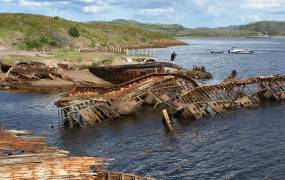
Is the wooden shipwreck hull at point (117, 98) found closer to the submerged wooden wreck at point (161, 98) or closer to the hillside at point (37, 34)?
the submerged wooden wreck at point (161, 98)

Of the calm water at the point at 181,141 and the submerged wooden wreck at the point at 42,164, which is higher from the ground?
Result: the submerged wooden wreck at the point at 42,164

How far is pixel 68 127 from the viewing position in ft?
165

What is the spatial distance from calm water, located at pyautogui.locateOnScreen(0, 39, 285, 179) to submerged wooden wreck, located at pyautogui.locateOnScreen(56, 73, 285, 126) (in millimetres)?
1648

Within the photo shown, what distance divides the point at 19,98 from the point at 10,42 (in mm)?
80300

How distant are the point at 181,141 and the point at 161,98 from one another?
708 inches

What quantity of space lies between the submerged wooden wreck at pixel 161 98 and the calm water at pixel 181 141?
1648 millimetres

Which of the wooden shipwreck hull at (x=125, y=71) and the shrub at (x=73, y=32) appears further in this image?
the shrub at (x=73, y=32)

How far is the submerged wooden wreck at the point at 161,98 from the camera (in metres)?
52.3

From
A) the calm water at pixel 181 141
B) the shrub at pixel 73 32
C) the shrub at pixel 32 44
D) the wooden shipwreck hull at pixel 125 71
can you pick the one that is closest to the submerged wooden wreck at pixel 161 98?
the calm water at pixel 181 141

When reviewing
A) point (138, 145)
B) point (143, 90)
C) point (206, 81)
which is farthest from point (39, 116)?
point (206, 81)

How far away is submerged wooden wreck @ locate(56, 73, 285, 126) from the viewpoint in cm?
5228

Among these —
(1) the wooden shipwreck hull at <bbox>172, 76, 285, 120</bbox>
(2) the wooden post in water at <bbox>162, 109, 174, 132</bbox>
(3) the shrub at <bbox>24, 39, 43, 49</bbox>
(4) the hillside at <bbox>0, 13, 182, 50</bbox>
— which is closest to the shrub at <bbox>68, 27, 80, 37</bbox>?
(4) the hillside at <bbox>0, 13, 182, 50</bbox>

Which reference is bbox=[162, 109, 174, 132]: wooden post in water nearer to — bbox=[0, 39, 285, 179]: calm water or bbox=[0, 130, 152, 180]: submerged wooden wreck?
bbox=[0, 39, 285, 179]: calm water

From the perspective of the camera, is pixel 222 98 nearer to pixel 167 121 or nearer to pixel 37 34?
pixel 167 121
